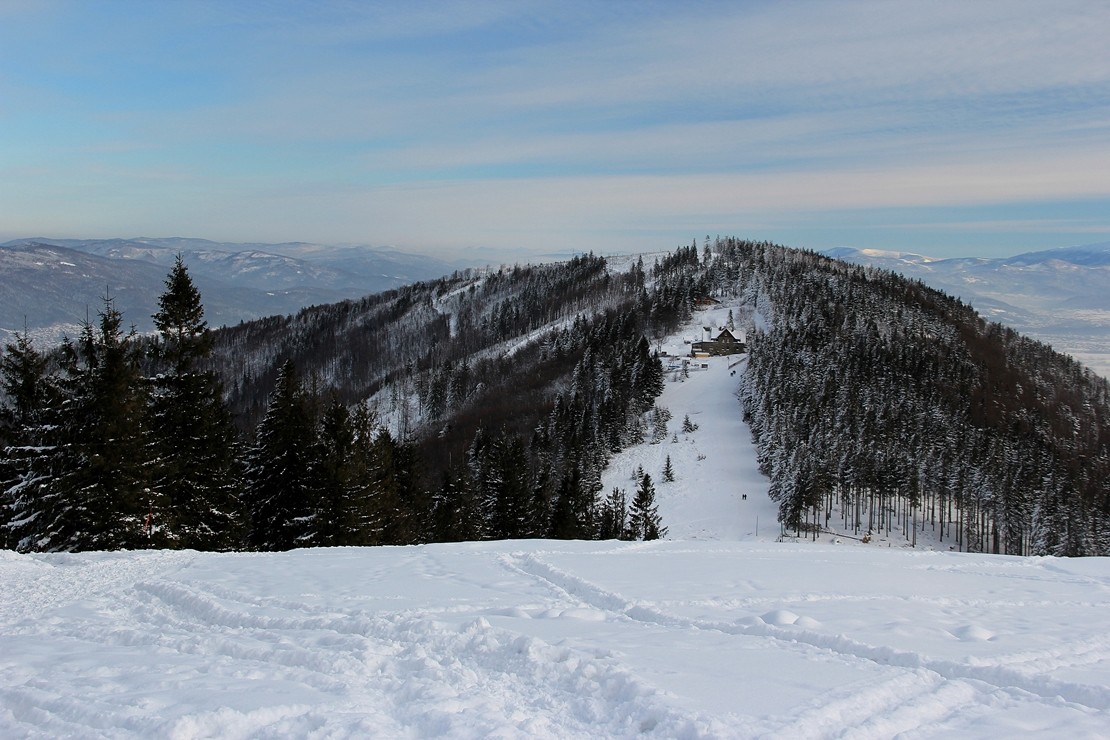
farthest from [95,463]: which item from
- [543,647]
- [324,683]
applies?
[543,647]

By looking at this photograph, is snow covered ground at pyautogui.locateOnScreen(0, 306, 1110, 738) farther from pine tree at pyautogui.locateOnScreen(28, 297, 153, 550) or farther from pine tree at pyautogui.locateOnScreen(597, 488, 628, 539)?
pine tree at pyautogui.locateOnScreen(597, 488, 628, 539)

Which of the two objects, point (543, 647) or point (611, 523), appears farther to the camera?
point (611, 523)

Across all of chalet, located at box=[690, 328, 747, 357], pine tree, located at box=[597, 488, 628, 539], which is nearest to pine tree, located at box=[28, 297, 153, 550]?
pine tree, located at box=[597, 488, 628, 539]

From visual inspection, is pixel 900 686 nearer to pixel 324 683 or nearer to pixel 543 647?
pixel 543 647

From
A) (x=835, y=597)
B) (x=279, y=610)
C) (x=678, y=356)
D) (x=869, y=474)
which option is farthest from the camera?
(x=678, y=356)

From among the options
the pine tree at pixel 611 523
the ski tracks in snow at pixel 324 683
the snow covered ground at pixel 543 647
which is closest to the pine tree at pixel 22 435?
the snow covered ground at pixel 543 647

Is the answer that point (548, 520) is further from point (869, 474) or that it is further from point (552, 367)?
point (552, 367)

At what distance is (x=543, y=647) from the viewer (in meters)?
9.86

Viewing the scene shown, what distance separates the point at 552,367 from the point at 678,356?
29442 mm

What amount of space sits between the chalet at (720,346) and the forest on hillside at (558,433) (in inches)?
207

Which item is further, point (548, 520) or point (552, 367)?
point (552, 367)

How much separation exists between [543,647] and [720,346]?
455ft

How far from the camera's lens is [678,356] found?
460 feet

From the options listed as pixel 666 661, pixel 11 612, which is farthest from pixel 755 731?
pixel 11 612
